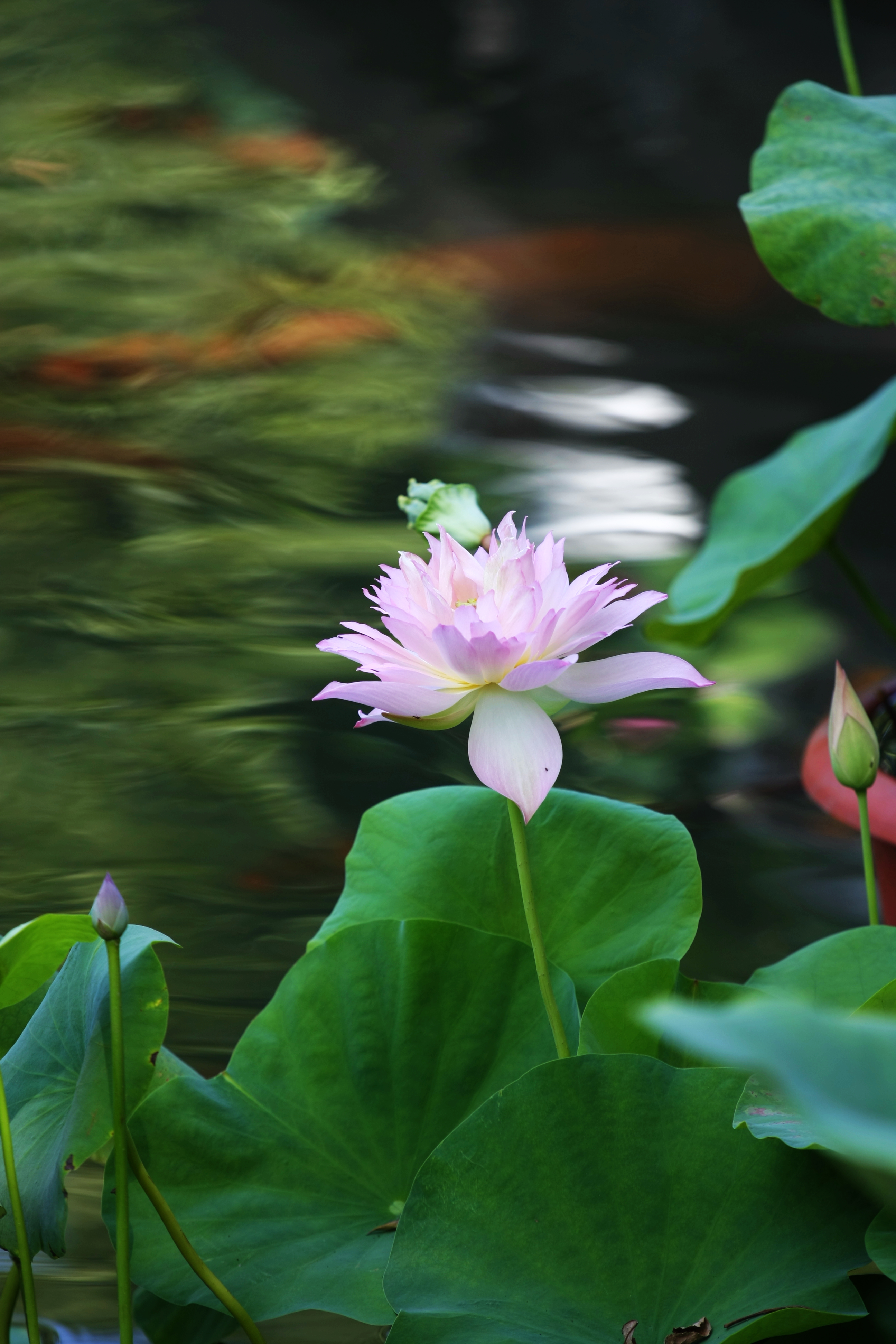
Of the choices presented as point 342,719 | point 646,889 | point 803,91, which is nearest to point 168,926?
point 342,719

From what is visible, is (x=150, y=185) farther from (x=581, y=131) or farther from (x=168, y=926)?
(x=168, y=926)

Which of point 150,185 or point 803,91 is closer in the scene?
point 803,91

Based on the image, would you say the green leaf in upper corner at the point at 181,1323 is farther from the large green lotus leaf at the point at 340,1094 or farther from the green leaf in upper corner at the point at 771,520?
the green leaf in upper corner at the point at 771,520

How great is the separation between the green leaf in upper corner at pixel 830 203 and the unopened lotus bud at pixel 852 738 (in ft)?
1.25

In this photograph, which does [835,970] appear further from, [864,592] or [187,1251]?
[864,592]

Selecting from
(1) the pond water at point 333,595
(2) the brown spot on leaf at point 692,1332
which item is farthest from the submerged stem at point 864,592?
(2) the brown spot on leaf at point 692,1332

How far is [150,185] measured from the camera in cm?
305

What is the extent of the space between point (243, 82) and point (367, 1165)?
10.4 ft

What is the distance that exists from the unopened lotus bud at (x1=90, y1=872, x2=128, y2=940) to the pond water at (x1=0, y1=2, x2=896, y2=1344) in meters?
0.28

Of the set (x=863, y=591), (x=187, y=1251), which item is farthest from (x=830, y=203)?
(x=187, y=1251)

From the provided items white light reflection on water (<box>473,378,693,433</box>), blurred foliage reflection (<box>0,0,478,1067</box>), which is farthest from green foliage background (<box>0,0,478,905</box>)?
white light reflection on water (<box>473,378,693,433</box>)

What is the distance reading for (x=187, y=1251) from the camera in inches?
19.4

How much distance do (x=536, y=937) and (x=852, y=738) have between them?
6.8 inches

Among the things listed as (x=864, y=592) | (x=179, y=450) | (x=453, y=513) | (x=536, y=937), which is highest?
(x=453, y=513)
